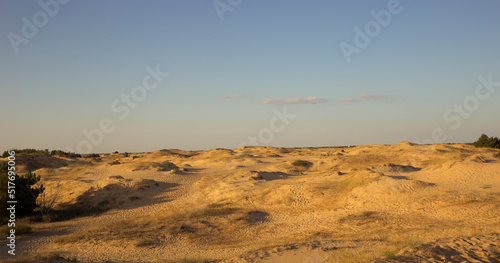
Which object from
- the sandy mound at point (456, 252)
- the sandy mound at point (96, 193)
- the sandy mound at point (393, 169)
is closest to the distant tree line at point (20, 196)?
the sandy mound at point (96, 193)

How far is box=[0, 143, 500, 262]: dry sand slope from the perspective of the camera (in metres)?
11.2

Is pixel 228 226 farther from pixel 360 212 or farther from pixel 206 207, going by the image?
pixel 360 212

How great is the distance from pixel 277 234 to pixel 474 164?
1626 centimetres

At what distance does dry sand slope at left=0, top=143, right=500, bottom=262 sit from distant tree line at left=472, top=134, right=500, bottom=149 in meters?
27.9

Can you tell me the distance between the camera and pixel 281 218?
18.9 meters

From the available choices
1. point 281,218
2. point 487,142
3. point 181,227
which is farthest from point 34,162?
point 487,142

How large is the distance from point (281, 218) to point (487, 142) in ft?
141

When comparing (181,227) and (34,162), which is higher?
(34,162)

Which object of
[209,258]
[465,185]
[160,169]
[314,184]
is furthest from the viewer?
[160,169]

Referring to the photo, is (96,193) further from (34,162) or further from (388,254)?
(388,254)

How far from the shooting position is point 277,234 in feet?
52.3

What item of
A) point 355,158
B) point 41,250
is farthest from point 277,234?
point 355,158

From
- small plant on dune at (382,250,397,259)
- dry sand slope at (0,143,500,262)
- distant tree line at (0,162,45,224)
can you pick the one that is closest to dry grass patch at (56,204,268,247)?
dry sand slope at (0,143,500,262)

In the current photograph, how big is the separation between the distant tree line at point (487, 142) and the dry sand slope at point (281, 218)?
2791cm
